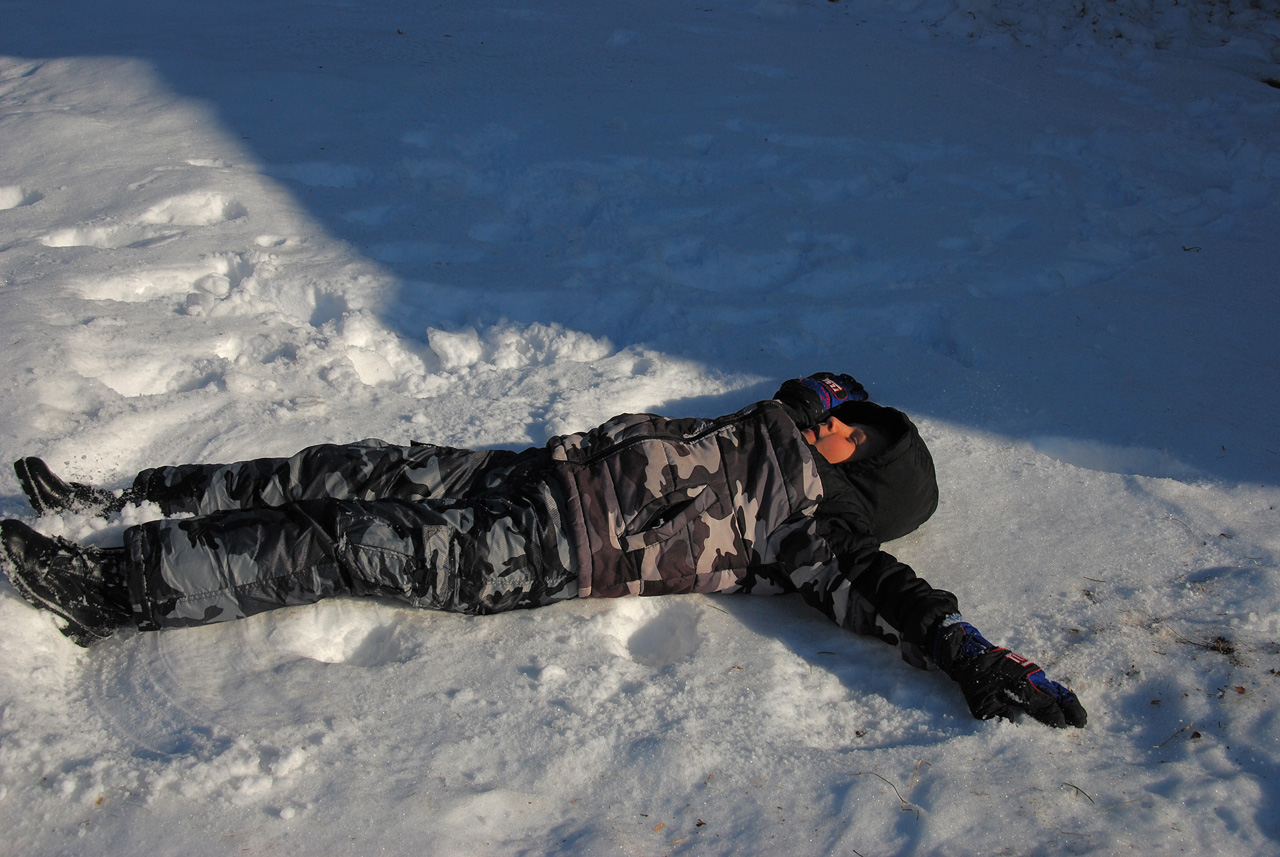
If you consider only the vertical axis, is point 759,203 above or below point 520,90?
below

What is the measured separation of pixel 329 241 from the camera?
137 inches

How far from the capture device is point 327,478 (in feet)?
7.24

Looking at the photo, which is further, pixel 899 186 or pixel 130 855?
pixel 899 186

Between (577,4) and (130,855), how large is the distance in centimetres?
524

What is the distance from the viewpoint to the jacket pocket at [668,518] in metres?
2.11

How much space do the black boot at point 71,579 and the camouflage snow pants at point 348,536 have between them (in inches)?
2.4

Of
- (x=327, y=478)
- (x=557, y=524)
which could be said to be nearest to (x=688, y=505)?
(x=557, y=524)

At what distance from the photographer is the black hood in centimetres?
231

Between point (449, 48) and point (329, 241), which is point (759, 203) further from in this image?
point (449, 48)

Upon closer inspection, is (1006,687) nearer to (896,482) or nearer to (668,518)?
(896,482)

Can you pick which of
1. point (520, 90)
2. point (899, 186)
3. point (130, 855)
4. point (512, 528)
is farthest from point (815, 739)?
point (520, 90)

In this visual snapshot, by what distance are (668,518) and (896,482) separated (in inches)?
24.9

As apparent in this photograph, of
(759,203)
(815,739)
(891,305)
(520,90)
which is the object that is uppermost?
(520,90)

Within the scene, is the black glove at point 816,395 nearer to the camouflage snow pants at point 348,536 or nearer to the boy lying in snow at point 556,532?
the boy lying in snow at point 556,532
